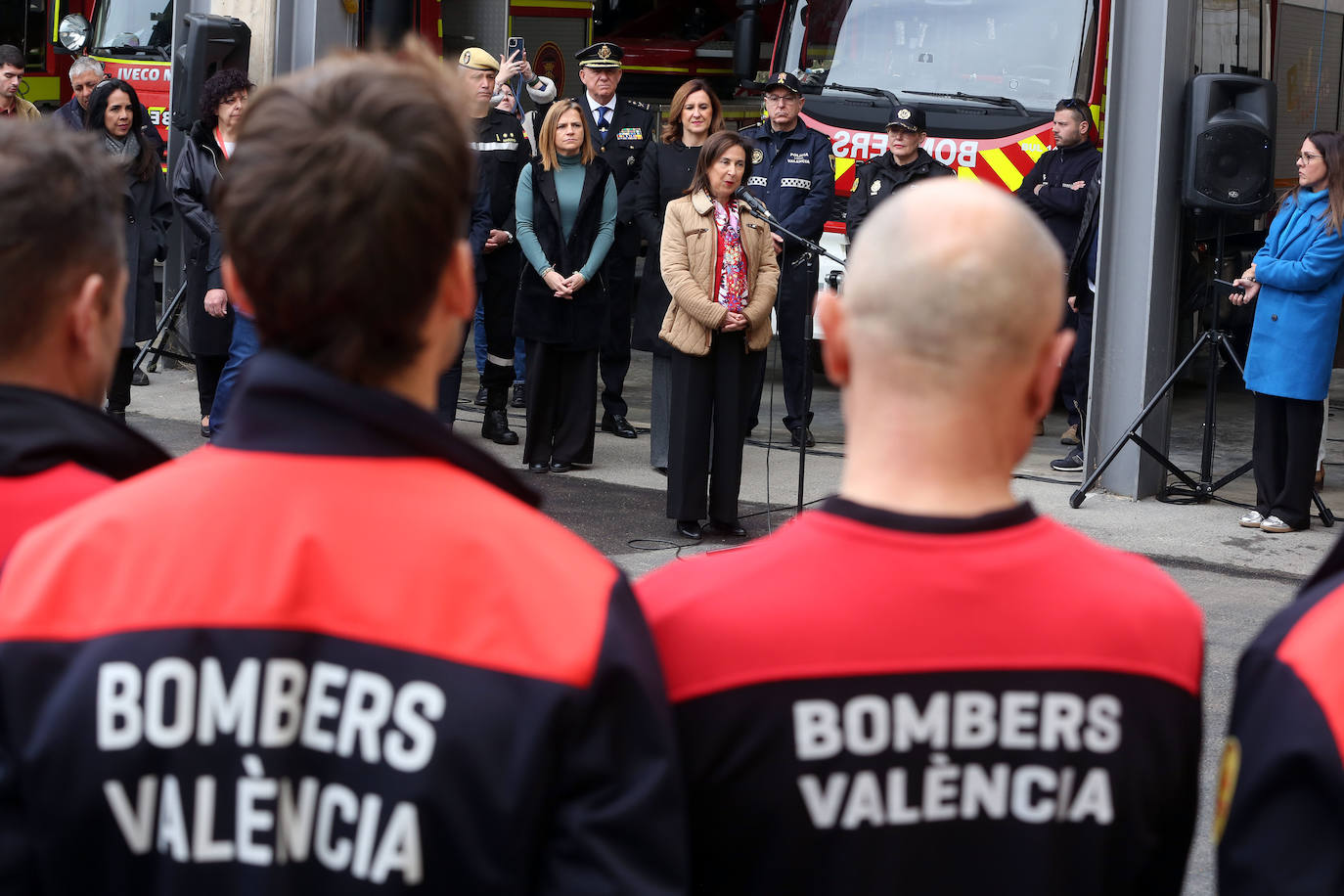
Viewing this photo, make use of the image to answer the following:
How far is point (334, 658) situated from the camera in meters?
1.52

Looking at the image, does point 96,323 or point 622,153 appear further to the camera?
point 622,153

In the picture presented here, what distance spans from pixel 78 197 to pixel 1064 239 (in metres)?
8.91

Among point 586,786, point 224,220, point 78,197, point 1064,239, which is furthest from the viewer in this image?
point 1064,239

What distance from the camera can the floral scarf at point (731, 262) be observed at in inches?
305

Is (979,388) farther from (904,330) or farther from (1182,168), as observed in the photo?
(1182,168)

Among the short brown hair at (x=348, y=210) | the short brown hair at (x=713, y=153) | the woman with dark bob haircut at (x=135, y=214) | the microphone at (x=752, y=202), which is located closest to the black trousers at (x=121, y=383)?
the woman with dark bob haircut at (x=135, y=214)

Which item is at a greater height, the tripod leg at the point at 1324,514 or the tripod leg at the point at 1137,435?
the tripod leg at the point at 1137,435

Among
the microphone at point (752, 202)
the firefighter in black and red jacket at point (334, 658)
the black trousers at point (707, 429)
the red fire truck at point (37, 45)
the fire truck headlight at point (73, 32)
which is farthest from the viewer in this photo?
the red fire truck at point (37, 45)

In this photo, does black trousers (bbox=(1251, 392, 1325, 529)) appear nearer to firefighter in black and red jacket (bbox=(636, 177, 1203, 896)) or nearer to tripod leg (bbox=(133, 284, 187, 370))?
tripod leg (bbox=(133, 284, 187, 370))

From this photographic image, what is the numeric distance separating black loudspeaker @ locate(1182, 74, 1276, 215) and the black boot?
3.95 m

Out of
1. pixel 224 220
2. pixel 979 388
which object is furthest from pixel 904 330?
pixel 224 220

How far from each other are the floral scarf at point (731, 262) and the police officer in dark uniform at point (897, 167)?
2.16 metres

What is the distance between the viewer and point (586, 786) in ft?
4.96

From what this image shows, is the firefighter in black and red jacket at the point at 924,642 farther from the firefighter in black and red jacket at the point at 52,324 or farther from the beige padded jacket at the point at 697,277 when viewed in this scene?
the beige padded jacket at the point at 697,277
